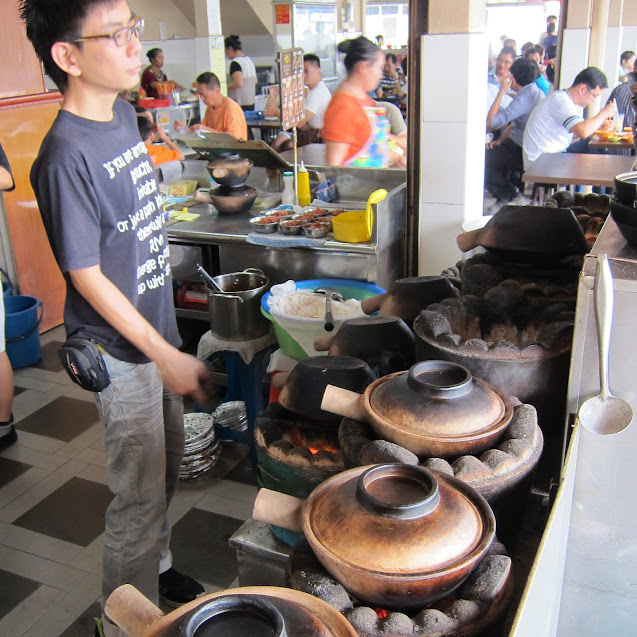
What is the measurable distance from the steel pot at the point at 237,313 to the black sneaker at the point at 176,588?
1.27 meters

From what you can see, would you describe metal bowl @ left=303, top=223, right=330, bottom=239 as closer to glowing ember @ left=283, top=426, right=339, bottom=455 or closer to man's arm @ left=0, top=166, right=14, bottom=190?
man's arm @ left=0, top=166, right=14, bottom=190

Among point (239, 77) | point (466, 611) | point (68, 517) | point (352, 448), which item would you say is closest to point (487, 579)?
point (466, 611)

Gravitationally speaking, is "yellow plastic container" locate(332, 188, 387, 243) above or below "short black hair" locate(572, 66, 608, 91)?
below

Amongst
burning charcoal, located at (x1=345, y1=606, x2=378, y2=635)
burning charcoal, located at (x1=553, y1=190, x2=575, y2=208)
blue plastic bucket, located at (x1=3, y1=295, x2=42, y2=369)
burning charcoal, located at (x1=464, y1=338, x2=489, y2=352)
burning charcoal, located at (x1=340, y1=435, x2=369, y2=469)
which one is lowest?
blue plastic bucket, located at (x1=3, y1=295, x2=42, y2=369)

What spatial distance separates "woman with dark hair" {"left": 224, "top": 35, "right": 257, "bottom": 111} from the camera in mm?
10867

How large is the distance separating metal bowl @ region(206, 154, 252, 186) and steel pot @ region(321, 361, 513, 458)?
3109 millimetres

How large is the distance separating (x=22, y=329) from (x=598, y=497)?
408 centimetres

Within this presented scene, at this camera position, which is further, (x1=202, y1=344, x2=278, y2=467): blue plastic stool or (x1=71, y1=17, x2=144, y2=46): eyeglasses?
(x1=202, y1=344, x2=278, y2=467): blue plastic stool

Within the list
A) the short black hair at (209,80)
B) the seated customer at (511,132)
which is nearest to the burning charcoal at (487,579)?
the short black hair at (209,80)

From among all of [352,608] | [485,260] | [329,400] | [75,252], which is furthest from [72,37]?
[352,608]

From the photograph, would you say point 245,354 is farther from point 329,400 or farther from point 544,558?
point 544,558

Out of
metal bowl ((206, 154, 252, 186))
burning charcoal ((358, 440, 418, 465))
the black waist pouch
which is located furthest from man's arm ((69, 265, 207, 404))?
metal bowl ((206, 154, 252, 186))

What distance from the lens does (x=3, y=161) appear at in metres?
3.30

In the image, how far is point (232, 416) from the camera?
3.91 m
